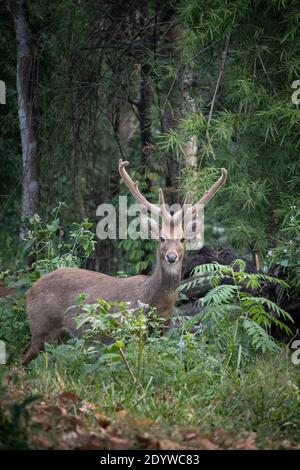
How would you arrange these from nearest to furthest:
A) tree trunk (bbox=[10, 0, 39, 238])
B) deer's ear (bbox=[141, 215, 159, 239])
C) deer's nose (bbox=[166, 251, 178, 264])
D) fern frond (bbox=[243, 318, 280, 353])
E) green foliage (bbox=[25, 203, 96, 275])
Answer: fern frond (bbox=[243, 318, 280, 353]), deer's nose (bbox=[166, 251, 178, 264]), deer's ear (bbox=[141, 215, 159, 239]), green foliage (bbox=[25, 203, 96, 275]), tree trunk (bbox=[10, 0, 39, 238])

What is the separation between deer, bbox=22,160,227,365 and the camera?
7.79 metres

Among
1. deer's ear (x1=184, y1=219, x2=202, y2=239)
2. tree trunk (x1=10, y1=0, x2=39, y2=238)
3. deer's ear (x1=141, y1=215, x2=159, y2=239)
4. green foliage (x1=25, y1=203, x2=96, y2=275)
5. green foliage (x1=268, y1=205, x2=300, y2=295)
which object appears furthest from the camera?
tree trunk (x1=10, y1=0, x2=39, y2=238)

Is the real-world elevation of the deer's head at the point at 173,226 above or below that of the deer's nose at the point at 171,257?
above

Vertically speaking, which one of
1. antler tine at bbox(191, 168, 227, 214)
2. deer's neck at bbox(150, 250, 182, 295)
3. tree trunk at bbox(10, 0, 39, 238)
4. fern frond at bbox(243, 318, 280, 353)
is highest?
tree trunk at bbox(10, 0, 39, 238)

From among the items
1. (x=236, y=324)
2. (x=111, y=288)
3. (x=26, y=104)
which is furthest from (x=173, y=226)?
(x=26, y=104)

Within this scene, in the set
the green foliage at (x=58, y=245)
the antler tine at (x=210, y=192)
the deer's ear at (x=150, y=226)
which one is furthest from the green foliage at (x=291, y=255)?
the green foliage at (x=58, y=245)

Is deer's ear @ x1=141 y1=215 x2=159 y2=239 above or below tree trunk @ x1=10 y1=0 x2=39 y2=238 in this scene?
below

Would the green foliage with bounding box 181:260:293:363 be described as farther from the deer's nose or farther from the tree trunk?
the tree trunk

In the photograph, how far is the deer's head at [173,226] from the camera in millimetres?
7801

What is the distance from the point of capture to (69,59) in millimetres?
10953

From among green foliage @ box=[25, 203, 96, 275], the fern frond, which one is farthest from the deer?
the fern frond

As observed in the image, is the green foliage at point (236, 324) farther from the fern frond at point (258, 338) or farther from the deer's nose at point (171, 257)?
the deer's nose at point (171, 257)
